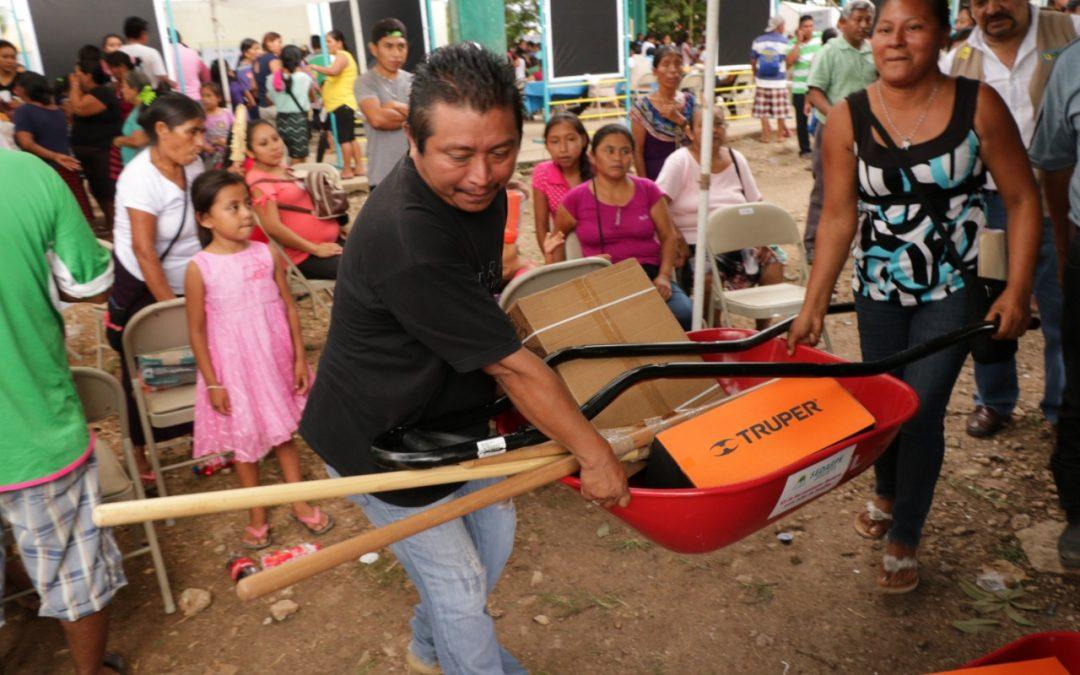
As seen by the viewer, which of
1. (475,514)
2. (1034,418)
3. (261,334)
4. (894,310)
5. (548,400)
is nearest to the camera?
(548,400)

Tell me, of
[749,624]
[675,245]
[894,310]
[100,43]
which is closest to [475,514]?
[749,624]

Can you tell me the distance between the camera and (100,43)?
12641mm

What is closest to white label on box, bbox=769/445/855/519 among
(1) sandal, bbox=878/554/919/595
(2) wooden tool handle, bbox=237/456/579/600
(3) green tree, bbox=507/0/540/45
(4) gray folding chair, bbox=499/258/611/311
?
(2) wooden tool handle, bbox=237/456/579/600

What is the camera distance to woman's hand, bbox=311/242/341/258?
16.4ft

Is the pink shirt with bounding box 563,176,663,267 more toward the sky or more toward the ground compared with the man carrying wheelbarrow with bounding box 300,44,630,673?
more toward the ground

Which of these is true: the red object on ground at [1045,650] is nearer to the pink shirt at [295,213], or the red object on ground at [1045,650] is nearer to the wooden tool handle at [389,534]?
the wooden tool handle at [389,534]

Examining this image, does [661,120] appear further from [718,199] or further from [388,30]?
[388,30]

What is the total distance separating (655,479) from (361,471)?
0.67 metres

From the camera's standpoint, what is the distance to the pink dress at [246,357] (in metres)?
3.14

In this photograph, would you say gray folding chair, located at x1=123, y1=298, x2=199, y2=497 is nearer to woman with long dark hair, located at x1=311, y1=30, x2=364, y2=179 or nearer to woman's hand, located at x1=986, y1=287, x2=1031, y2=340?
woman's hand, located at x1=986, y1=287, x2=1031, y2=340

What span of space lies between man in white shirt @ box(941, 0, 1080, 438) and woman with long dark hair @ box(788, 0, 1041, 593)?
51.0 inches

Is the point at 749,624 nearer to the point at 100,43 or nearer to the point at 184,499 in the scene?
the point at 184,499

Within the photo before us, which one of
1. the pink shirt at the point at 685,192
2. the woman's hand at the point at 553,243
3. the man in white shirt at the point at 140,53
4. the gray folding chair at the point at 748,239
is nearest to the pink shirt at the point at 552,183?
→ the woman's hand at the point at 553,243

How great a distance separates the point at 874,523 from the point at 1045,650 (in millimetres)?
1424
